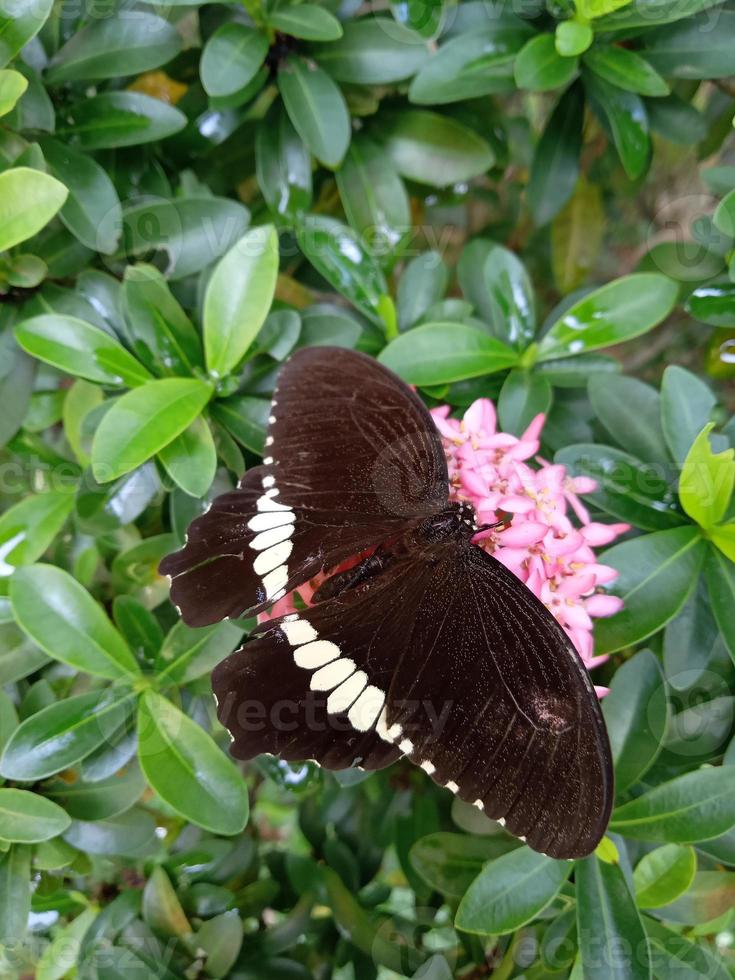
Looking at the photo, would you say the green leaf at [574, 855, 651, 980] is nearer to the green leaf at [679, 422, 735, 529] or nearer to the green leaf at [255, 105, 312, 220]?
the green leaf at [679, 422, 735, 529]

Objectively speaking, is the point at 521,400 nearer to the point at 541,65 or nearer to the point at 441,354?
the point at 441,354

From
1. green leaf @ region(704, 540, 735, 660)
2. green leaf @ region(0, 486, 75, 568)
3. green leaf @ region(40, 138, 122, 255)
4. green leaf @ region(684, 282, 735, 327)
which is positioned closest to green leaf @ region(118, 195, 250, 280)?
green leaf @ region(40, 138, 122, 255)

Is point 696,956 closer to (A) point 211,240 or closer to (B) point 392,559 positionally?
(B) point 392,559

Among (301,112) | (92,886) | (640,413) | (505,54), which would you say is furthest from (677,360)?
(92,886)

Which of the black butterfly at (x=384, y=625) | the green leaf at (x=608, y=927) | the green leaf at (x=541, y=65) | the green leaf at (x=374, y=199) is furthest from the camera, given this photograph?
the green leaf at (x=374, y=199)

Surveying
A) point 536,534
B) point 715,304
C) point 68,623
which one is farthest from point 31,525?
point 715,304

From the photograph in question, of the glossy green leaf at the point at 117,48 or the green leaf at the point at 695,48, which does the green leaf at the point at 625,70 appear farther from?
the glossy green leaf at the point at 117,48

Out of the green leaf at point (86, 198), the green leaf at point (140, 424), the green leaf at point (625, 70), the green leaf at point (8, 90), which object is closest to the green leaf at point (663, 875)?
the green leaf at point (140, 424)

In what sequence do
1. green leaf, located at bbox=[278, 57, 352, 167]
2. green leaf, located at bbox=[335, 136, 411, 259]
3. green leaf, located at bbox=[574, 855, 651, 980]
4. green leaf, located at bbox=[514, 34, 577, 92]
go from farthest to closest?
green leaf, located at bbox=[335, 136, 411, 259] → green leaf, located at bbox=[278, 57, 352, 167] → green leaf, located at bbox=[514, 34, 577, 92] → green leaf, located at bbox=[574, 855, 651, 980]
